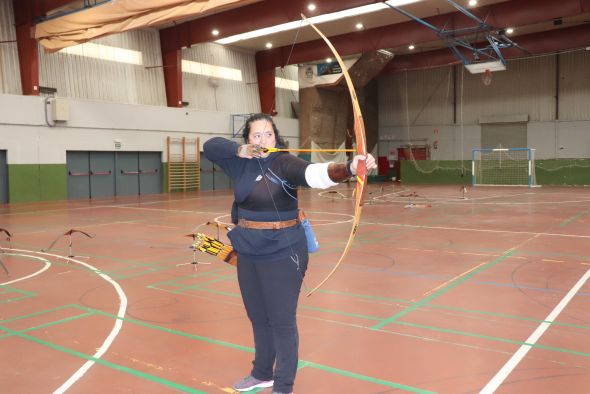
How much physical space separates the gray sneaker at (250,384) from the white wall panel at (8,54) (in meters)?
20.0

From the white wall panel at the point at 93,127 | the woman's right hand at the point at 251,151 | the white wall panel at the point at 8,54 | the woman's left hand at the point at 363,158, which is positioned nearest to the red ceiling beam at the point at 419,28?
the white wall panel at the point at 93,127

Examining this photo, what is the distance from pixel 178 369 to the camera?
4.02 meters

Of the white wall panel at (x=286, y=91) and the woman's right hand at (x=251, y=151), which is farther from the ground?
the white wall panel at (x=286, y=91)

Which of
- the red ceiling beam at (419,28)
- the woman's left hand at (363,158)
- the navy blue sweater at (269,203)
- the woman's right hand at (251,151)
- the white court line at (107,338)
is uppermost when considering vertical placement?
the red ceiling beam at (419,28)

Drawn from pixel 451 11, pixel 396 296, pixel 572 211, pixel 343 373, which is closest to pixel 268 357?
pixel 343 373

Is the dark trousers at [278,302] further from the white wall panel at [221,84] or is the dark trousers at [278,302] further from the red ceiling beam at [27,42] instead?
the white wall panel at [221,84]

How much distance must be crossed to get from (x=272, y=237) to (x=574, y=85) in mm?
31980

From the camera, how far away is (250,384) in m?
3.61

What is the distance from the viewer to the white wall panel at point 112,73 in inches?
855

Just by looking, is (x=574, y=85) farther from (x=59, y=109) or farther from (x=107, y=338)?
(x=107, y=338)

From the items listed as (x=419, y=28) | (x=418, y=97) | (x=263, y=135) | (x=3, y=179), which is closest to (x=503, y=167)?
(x=418, y=97)

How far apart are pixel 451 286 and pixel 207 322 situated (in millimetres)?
3080

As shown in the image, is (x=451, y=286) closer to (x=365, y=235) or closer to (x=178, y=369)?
(x=178, y=369)

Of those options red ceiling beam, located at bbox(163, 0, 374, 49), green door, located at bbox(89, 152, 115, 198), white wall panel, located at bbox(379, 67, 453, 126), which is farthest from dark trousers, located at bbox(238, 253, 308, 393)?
white wall panel, located at bbox(379, 67, 453, 126)
